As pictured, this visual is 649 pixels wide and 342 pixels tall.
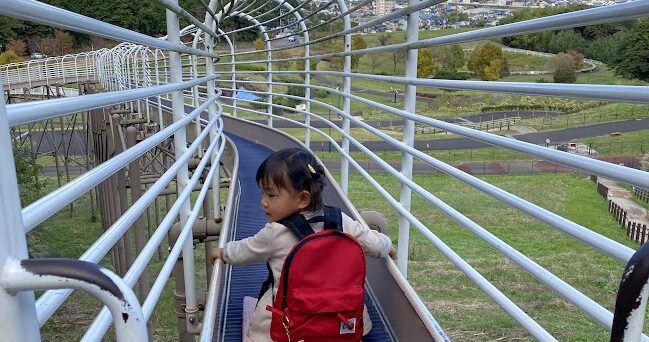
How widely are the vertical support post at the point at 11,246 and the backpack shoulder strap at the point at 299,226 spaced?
148 cm

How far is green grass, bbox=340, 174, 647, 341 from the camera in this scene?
9.49m

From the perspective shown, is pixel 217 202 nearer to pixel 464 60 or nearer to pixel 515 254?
pixel 515 254

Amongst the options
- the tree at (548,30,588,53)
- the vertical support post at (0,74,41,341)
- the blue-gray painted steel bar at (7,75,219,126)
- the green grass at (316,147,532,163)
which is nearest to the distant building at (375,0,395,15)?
the blue-gray painted steel bar at (7,75,219,126)

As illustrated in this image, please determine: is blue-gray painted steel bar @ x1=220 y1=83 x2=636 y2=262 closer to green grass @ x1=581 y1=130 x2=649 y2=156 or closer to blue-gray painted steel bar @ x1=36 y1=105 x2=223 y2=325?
blue-gray painted steel bar @ x1=36 y1=105 x2=223 y2=325

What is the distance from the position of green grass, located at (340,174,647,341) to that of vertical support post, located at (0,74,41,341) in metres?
8.48

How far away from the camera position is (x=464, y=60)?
111 ft

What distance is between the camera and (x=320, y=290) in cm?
217

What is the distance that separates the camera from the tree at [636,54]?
19.6 feet

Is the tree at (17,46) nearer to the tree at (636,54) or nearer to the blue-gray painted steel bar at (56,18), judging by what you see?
the tree at (636,54)

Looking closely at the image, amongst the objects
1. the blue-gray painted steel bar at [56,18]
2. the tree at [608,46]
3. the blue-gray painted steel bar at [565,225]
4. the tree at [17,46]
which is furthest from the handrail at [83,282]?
the tree at [17,46]

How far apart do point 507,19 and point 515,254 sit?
4.75 m

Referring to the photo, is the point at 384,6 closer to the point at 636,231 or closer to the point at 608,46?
the point at 608,46

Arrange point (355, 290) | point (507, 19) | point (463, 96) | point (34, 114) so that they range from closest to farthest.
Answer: point (34, 114) → point (355, 290) → point (507, 19) → point (463, 96)

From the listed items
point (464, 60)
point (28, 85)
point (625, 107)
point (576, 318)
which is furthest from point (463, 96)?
point (576, 318)
